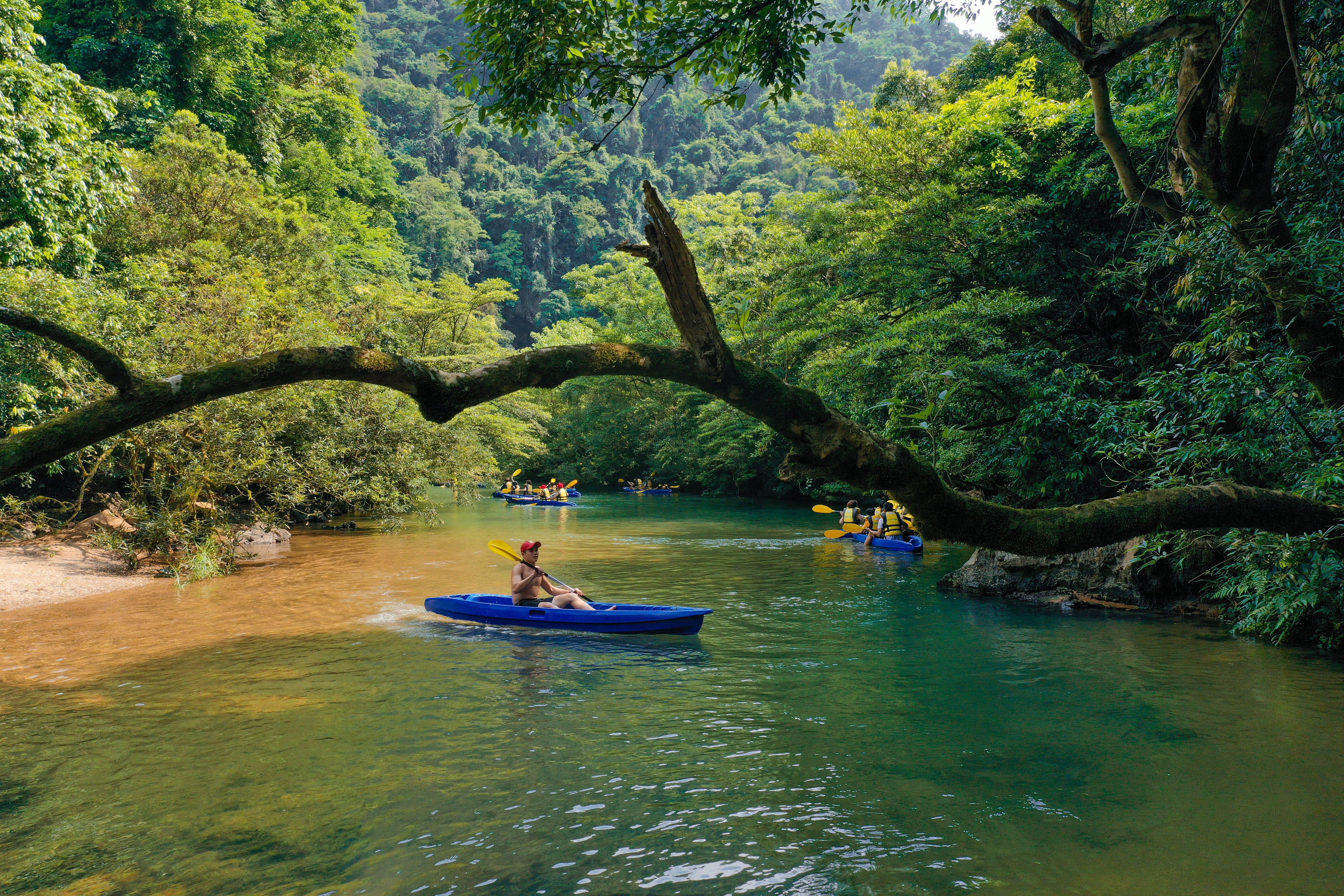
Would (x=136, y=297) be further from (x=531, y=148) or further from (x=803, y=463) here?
(x=531, y=148)

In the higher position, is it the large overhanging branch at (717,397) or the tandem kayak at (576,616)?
the large overhanging branch at (717,397)

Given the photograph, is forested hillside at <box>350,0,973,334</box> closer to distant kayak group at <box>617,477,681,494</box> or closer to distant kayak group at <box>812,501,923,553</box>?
distant kayak group at <box>617,477,681,494</box>

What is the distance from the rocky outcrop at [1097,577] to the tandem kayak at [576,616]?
154 inches

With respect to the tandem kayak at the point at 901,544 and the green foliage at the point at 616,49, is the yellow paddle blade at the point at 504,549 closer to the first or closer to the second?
the green foliage at the point at 616,49

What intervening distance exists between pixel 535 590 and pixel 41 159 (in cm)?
847

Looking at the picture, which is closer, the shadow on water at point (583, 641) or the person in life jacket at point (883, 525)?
the shadow on water at point (583, 641)

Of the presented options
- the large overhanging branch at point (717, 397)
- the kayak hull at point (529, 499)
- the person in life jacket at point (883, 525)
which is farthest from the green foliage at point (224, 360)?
the person in life jacket at point (883, 525)

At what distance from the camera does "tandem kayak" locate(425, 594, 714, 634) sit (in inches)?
329

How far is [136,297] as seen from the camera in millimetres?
13523

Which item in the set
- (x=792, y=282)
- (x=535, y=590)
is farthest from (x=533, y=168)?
(x=535, y=590)

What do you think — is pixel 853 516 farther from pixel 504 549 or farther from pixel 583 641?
pixel 583 641

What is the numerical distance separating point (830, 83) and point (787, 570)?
87363 mm

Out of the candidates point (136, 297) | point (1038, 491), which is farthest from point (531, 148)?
point (1038, 491)

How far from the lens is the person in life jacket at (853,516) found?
59.7 feet
